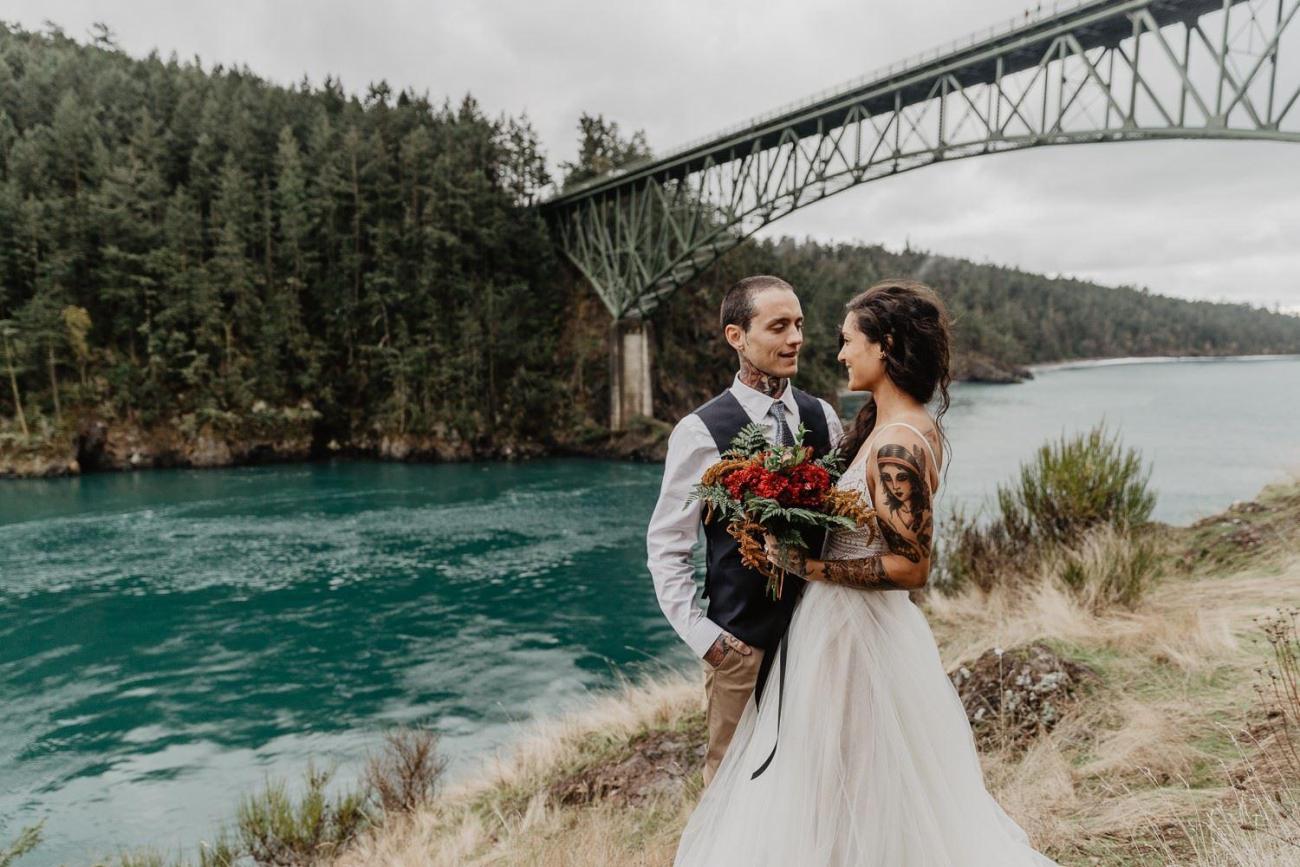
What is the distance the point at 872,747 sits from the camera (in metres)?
2.03

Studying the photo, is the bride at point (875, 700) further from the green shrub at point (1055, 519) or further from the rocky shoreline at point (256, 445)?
the rocky shoreline at point (256, 445)

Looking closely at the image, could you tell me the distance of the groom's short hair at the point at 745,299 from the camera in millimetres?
2276

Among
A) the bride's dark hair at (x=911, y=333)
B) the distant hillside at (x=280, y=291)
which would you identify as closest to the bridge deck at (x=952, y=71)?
the distant hillside at (x=280, y=291)

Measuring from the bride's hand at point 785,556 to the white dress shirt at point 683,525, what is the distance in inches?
11.6

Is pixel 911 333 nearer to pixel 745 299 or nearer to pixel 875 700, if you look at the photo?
pixel 745 299

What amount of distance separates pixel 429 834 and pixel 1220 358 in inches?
5646

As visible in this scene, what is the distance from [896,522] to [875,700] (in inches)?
20.5

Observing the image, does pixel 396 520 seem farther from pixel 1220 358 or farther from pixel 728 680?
pixel 1220 358

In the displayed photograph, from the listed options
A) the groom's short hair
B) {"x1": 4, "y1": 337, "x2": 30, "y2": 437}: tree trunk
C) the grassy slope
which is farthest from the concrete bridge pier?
the groom's short hair

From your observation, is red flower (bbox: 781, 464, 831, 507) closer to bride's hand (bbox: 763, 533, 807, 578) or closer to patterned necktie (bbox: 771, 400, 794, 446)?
bride's hand (bbox: 763, 533, 807, 578)

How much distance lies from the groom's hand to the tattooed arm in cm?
36

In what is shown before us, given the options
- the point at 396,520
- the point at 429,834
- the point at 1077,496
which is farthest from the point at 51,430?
the point at 1077,496

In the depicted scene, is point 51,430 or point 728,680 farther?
point 51,430

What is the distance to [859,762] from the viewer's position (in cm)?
204
